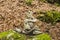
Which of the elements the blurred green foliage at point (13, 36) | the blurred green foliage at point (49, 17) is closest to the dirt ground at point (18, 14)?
the blurred green foliage at point (49, 17)

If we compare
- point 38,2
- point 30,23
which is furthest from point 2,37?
point 38,2

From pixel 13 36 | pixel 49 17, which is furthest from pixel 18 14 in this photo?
pixel 13 36

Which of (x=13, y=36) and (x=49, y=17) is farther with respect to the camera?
(x=49, y=17)

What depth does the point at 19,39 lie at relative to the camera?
4.15 metres

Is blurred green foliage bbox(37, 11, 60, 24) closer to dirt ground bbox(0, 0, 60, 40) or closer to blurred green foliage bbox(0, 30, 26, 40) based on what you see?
dirt ground bbox(0, 0, 60, 40)

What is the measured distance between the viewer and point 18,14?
684cm

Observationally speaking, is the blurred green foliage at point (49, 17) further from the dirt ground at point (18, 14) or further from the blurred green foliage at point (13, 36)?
the blurred green foliage at point (13, 36)

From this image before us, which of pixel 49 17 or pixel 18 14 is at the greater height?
pixel 18 14

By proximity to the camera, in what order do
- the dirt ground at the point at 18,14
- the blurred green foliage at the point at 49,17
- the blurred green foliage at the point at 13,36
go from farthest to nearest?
the blurred green foliage at the point at 49,17, the dirt ground at the point at 18,14, the blurred green foliage at the point at 13,36

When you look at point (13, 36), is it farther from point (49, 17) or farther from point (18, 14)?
point (49, 17)

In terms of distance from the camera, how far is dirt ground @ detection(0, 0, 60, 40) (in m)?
6.07

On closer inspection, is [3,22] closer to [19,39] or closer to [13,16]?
[13,16]

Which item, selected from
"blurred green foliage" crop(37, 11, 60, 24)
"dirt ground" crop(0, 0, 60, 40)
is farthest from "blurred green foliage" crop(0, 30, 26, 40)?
"blurred green foliage" crop(37, 11, 60, 24)

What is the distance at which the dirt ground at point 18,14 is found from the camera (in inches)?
239
